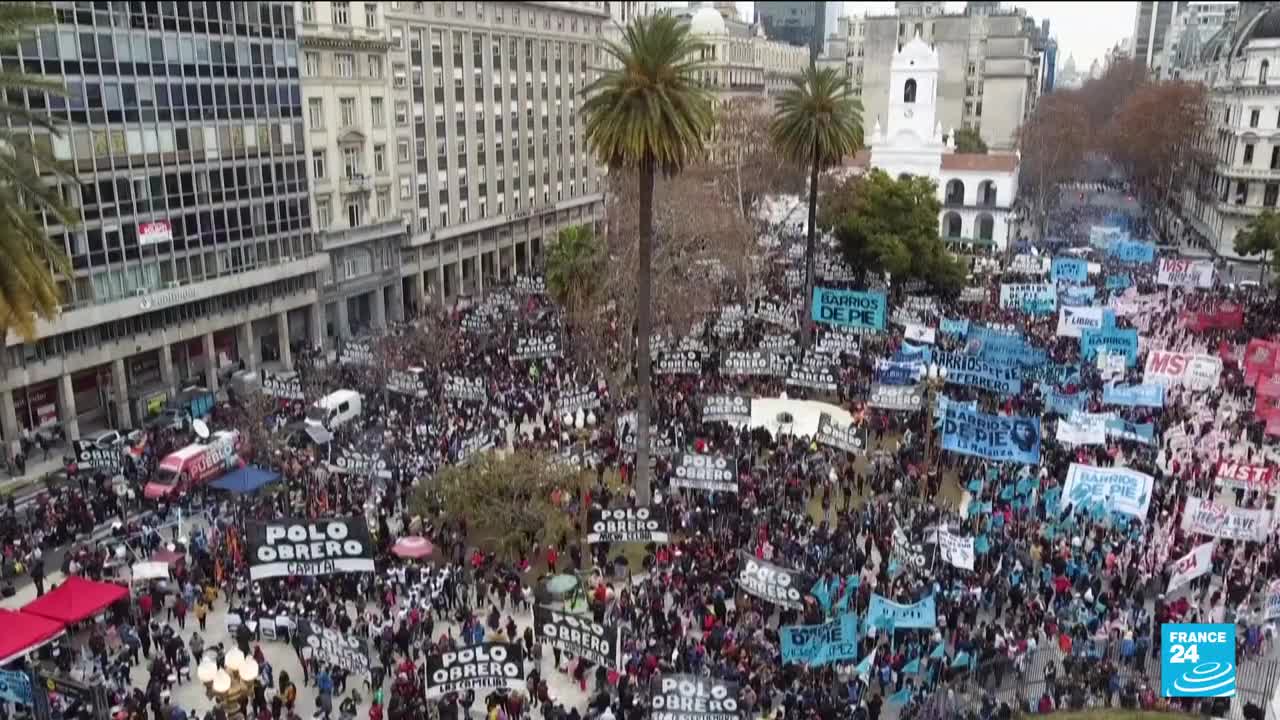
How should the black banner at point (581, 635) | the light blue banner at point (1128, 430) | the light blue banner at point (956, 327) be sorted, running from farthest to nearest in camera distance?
the light blue banner at point (956, 327)
the light blue banner at point (1128, 430)
the black banner at point (581, 635)

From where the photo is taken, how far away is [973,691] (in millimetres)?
23250

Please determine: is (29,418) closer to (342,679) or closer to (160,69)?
(160,69)

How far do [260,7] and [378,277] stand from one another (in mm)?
18558

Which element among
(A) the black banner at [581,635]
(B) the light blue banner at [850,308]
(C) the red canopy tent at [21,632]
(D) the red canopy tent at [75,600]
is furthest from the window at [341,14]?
(A) the black banner at [581,635]

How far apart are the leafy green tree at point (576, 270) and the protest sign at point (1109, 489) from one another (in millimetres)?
26097

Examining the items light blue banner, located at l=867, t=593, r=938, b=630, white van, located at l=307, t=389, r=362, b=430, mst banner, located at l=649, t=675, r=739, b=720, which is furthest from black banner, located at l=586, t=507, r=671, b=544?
white van, located at l=307, t=389, r=362, b=430

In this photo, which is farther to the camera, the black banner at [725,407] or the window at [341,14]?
the window at [341,14]

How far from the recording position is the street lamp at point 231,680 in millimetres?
22750

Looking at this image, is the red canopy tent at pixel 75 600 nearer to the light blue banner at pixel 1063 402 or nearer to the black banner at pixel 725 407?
the black banner at pixel 725 407

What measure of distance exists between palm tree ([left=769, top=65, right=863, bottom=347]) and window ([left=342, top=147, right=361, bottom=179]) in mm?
25664

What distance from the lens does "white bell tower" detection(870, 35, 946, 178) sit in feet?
282

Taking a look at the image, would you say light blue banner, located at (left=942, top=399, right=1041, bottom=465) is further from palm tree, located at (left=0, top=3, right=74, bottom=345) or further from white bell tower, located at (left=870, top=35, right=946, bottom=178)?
white bell tower, located at (left=870, top=35, right=946, bottom=178)

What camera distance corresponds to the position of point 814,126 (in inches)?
2020

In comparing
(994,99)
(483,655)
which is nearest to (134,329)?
(483,655)
